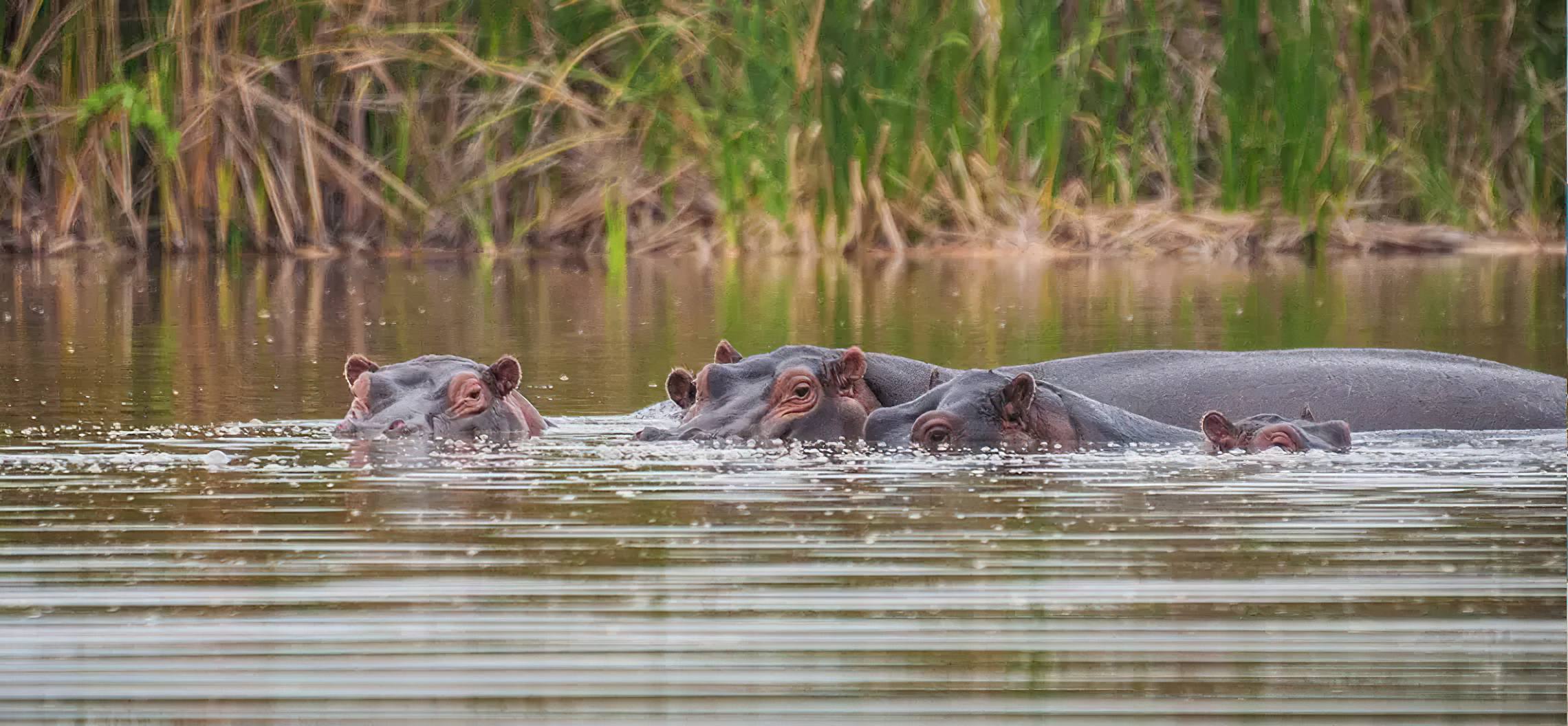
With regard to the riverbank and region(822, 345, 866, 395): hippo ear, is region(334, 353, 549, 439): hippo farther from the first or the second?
the riverbank

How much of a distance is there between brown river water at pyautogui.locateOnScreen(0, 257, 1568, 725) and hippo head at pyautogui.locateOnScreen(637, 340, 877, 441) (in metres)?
0.21

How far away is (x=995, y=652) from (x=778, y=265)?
1254cm

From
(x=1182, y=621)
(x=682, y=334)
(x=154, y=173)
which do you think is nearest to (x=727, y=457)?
(x=1182, y=621)

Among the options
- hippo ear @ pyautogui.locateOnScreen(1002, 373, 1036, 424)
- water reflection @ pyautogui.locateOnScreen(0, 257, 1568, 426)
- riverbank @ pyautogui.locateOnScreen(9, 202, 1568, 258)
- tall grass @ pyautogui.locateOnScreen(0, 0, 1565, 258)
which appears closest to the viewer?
hippo ear @ pyautogui.locateOnScreen(1002, 373, 1036, 424)

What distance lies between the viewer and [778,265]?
16375 mm

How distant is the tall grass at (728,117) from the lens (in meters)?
16.3

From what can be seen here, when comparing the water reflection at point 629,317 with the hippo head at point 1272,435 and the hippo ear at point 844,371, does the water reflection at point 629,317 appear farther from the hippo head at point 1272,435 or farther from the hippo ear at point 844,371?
the hippo head at point 1272,435

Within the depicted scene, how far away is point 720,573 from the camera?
465 centimetres


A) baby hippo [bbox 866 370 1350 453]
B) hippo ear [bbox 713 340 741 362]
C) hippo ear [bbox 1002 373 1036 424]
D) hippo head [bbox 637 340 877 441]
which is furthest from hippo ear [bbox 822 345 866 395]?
hippo ear [bbox 1002 373 1036 424]

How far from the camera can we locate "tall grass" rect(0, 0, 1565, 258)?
1633cm

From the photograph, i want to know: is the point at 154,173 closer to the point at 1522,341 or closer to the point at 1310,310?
the point at 1310,310

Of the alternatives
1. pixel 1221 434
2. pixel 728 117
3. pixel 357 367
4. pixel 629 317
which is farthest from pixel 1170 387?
pixel 728 117

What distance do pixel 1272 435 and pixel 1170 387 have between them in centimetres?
119

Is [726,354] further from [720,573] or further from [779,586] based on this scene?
[779,586]
